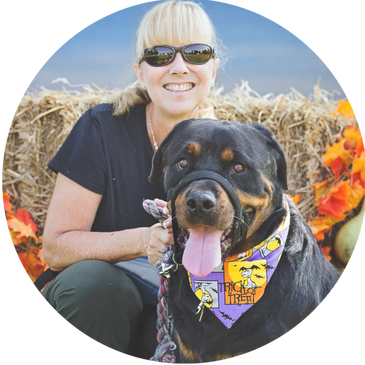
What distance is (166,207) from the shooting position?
8.64 feet

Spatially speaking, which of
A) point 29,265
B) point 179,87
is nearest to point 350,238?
point 179,87

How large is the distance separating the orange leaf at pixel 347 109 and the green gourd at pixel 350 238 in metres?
0.57

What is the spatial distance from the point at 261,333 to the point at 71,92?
185 cm

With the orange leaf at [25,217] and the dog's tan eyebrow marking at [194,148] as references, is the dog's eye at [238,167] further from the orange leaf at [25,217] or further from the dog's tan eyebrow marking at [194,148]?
the orange leaf at [25,217]

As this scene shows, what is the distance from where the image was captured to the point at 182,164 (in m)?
2.42

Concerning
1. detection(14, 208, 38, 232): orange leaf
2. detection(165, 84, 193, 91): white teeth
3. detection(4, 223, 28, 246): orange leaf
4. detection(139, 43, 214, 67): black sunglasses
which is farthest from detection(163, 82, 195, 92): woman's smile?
detection(4, 223, 28, 246): orange leaf

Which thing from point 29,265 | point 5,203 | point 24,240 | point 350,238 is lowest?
point 29,265

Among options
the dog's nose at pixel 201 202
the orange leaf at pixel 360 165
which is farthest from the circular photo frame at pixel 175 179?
the dog's nose at pixel 201 202

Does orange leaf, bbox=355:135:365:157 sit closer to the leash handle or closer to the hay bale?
the hay bale

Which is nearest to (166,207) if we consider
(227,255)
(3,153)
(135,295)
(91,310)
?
(227,255)

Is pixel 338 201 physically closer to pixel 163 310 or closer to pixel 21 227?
pixel 163 310

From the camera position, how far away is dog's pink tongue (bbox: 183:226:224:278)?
228 centimetres

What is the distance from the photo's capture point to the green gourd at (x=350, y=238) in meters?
2.93

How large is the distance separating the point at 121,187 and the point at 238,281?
864mm
